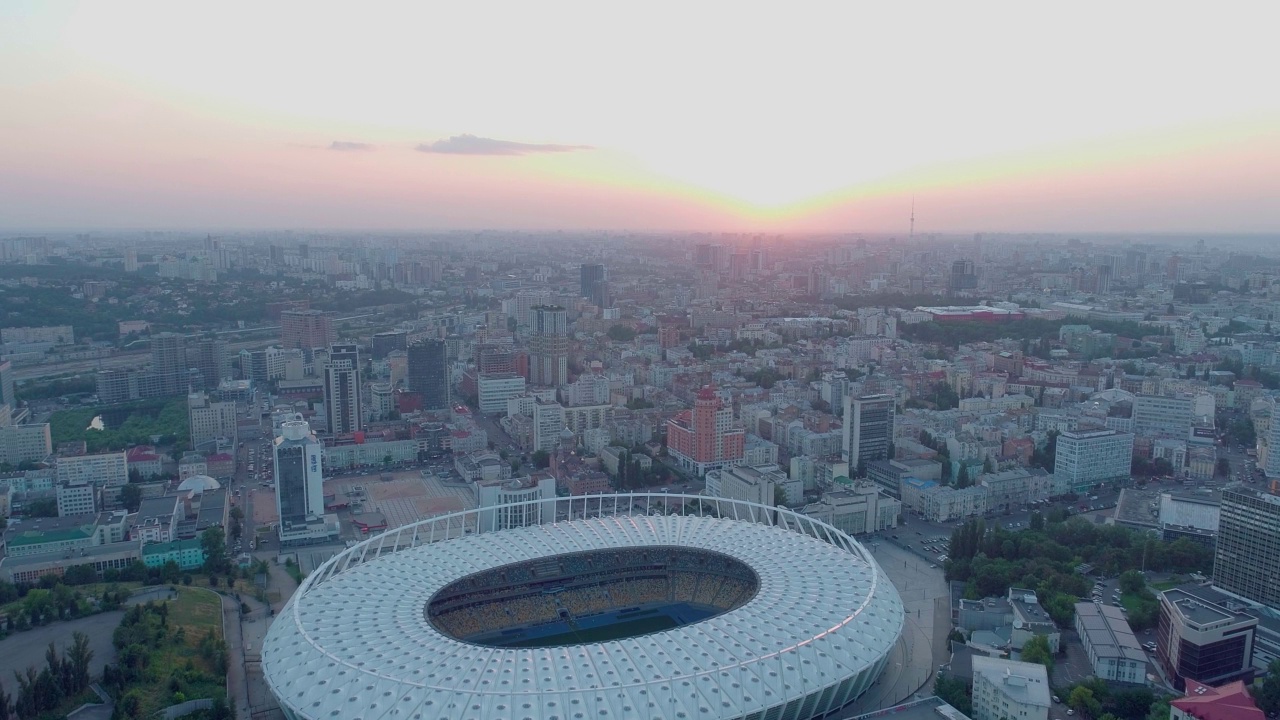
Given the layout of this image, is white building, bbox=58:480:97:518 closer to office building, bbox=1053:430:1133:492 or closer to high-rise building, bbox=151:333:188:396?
high-rise building, bbox=151:333:188:396

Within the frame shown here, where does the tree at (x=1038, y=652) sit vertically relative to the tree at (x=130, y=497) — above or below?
above

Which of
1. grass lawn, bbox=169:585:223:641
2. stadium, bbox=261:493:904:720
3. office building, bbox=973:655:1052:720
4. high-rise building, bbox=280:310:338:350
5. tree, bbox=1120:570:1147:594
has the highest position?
high-rise building, bbox=280:310:338:350

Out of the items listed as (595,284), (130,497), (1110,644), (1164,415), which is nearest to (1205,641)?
(1110,644)

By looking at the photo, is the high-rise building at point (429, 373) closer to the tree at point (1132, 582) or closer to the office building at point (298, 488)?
the office building at point (298, 488)

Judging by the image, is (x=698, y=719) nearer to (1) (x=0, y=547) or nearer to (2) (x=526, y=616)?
(2) (x=526, y=616)

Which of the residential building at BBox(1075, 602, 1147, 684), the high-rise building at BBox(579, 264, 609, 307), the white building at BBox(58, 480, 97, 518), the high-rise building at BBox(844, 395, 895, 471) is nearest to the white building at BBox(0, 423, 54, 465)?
the white building at BBox(58, 480, 97, 518)

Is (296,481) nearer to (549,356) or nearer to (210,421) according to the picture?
(210,421)

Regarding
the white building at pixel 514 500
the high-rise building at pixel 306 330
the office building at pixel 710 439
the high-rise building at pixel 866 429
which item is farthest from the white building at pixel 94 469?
the high-rise building at pixel 866 429
